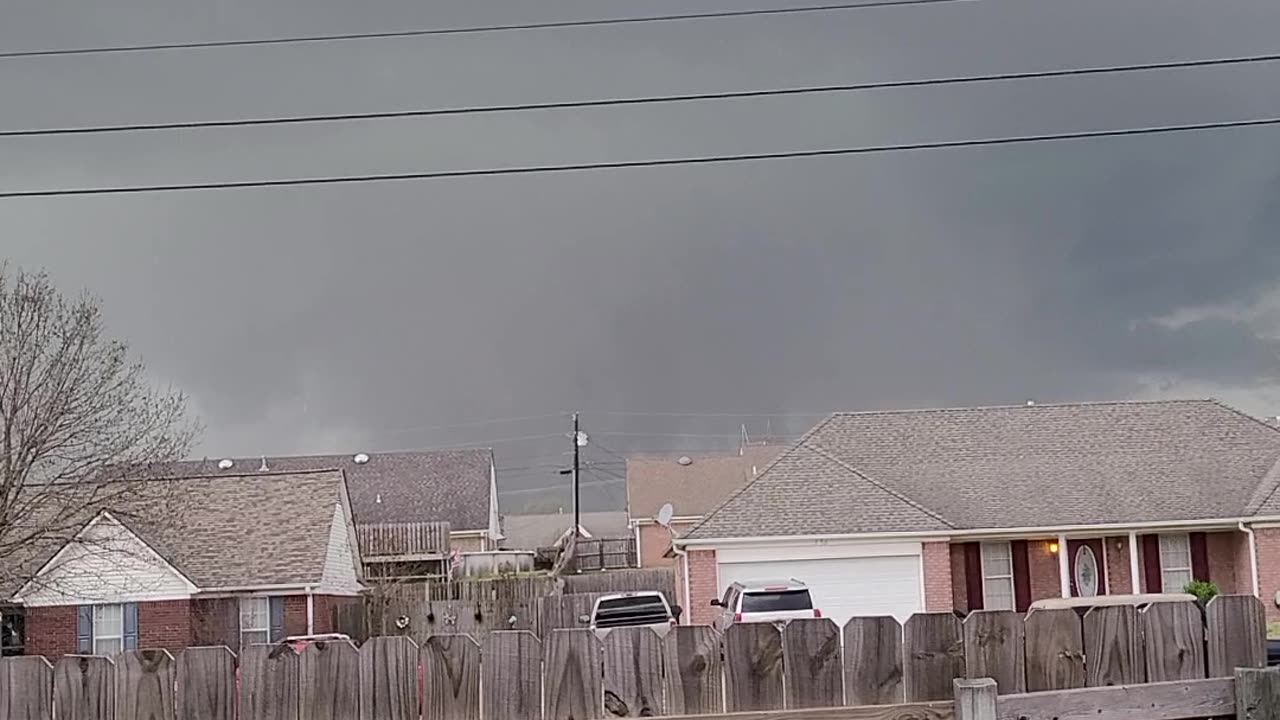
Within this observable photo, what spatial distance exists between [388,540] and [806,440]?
2126 centimetres

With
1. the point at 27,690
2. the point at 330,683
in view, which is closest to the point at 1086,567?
the point at 330,683

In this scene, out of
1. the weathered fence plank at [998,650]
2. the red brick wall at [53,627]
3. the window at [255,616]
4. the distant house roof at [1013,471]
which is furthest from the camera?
the window at [255,616]

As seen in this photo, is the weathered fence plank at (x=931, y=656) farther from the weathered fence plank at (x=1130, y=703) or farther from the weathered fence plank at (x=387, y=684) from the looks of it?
the weathered fence plank at (x=387, y=684)

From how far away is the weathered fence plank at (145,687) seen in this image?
5.45m

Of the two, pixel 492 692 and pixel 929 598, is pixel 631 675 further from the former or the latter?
pixel 929 598

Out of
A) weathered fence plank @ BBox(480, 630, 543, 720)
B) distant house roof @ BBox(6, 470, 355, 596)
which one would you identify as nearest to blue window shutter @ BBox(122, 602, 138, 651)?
distant house roof @ BBox(6, 470, 355, 596)

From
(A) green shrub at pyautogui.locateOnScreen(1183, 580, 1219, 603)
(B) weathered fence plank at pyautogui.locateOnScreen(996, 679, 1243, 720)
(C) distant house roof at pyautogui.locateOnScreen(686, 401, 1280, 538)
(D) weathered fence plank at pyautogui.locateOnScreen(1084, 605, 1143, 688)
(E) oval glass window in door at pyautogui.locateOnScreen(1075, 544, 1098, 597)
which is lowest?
(A) green shrub at pyautogui.locateOnScreen(1183, 580, 1219, 603)

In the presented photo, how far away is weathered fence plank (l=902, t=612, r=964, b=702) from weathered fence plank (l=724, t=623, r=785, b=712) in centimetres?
57

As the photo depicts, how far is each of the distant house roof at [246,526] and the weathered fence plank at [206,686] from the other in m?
26.4

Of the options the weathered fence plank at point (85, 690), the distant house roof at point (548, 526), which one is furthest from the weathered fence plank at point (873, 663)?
the distant house roof at point (548, 526)

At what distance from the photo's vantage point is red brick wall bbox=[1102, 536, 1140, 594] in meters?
31.8

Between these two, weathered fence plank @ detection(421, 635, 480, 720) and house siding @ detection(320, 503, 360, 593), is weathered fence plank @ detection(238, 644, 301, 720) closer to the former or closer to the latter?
weathered fence plank @ detection(421, 635, 480, 720)

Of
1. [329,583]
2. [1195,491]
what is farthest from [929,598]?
[329,583]

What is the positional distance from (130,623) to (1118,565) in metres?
23.5
